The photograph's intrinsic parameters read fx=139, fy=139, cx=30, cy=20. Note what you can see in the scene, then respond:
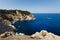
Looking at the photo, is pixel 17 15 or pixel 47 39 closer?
pixel 47 39

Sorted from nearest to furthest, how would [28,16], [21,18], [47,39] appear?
[47,39], [21,18], [28,16]

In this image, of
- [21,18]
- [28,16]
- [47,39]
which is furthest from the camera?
[28,16]

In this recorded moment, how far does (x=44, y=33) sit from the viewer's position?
49.3 ft

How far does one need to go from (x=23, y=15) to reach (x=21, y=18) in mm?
9336

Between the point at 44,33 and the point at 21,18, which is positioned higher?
the point at 44,33

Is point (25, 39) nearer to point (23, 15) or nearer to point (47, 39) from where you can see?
point (47, 39)

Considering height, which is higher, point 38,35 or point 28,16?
point 38,35

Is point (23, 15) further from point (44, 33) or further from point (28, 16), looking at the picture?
point (44, 33)

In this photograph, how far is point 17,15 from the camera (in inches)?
6949

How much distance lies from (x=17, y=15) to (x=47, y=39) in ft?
536

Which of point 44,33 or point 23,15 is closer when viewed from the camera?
point 44,33

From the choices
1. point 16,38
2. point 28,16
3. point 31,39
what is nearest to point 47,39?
point 31,39

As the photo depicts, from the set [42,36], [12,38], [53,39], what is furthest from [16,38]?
[53,39]

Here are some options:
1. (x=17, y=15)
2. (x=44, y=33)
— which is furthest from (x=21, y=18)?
(x=44, y=33)
